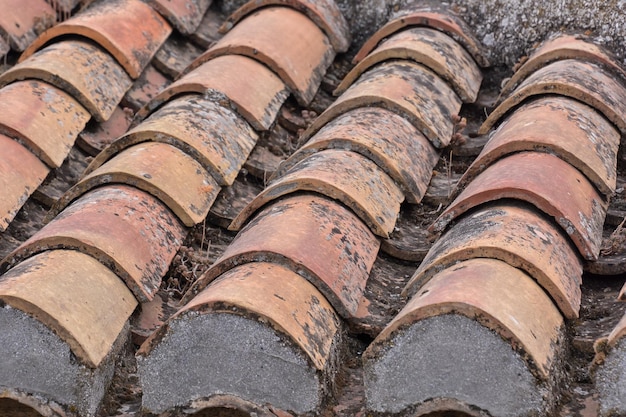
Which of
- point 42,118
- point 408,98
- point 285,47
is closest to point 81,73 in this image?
point 42,118

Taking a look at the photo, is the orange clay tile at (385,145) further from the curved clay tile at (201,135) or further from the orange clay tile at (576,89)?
the orange clay tile at (576,89)

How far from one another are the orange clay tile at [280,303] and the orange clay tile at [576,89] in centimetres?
142

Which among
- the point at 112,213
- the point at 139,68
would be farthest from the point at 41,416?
the point at 139,68

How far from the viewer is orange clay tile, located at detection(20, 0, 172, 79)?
4.40m

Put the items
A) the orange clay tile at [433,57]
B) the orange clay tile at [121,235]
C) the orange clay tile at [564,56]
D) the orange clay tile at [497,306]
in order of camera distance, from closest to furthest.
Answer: the orange clay tile at [497,306] < the orange clay tile at [121,235] < the orange clay tile at [564,56] < the orange clay tile at [433,57]

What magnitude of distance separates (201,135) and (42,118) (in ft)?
2.09

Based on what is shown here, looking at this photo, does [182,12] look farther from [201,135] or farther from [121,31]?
[201,135]

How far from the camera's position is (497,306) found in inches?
104

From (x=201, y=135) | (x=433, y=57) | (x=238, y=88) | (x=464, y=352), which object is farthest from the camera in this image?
(x=433, y=57)

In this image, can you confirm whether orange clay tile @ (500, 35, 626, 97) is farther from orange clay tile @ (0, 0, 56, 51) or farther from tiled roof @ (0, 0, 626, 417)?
orange clay tile @ (0, 0, 56, 51)

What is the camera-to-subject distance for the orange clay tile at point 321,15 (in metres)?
4.80

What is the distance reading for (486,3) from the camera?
464 centimetres

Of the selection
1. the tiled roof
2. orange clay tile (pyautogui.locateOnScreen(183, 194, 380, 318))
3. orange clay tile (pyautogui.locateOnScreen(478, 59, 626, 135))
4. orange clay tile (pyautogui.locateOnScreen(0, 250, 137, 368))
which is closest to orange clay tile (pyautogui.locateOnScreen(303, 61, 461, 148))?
the tiled roof

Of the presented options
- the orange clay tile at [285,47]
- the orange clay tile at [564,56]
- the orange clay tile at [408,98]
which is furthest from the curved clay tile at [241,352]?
the orange clay tile at [564,56]
